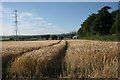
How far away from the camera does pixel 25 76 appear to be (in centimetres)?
815

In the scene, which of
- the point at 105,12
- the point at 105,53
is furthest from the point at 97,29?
the point at 105,53

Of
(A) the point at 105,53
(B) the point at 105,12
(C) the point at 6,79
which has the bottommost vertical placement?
(C) the point at 6,79

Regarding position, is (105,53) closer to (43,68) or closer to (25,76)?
(43,68)

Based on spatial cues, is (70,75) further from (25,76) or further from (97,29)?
(97,29)

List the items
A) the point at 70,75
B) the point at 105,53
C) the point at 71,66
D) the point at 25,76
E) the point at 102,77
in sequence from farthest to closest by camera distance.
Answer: the point at 105,53 → the point at 71,66 → the point at 25,76 → the point at 70,75 → the point at 102,77

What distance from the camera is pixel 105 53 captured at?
972cm

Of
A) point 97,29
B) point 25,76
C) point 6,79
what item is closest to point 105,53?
point 25,76

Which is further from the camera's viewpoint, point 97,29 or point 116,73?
point 97,29

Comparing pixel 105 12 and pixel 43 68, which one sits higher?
pixel 105 12

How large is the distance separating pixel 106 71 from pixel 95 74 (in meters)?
0.32

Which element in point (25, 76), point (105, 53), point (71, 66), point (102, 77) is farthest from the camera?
point (105, 53)

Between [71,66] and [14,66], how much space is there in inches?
79.8

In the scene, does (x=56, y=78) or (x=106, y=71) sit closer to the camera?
(x=106, y=71)

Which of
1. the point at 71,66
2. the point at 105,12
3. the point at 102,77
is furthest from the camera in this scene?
the point at 105,12
